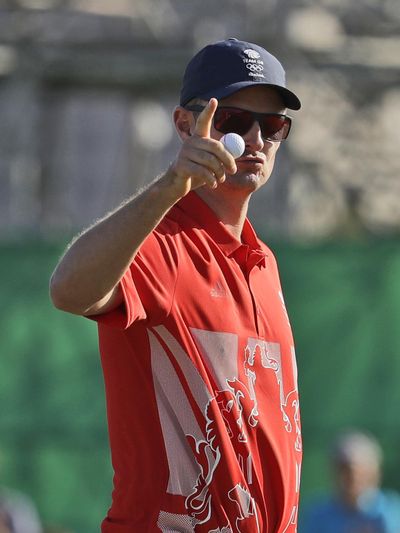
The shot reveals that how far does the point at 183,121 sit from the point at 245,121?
0.23m

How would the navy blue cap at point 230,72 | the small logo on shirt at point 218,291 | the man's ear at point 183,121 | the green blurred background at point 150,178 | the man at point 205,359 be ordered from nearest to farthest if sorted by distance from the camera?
the man at point 205,359, the small logo on shirt at point 218,291, the navy blue cap at point 230,72, the man's ear at point 183,121, the green blurred background at point 150,178

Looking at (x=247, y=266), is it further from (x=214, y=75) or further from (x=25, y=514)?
(x=25, y=514)

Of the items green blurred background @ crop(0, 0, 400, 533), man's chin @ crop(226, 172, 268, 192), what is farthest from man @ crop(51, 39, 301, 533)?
green blurred background @ crop(0, 0, 400, 533)

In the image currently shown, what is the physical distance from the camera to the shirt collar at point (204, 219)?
3756 mm

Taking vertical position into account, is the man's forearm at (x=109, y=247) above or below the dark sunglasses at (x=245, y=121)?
below

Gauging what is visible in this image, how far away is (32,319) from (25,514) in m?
1.23

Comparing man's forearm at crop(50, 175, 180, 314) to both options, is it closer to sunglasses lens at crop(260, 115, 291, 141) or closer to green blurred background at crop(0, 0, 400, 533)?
sunglasses lens at crop(260, 115, 291, 141)

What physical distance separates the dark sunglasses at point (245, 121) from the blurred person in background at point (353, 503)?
4.73 m

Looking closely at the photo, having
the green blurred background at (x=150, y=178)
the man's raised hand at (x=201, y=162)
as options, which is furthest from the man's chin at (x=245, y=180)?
the green blurred background at (x=150, y=178)

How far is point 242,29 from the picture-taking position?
14.2 metres

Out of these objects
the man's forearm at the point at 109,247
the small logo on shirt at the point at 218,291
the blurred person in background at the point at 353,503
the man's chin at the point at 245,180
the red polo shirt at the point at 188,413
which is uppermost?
the man's chin at the point at 245,180

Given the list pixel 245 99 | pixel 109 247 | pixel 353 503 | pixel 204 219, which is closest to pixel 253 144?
pixel 245 99

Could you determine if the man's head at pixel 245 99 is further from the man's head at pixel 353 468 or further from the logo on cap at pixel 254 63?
the man's head at pixel 353 468

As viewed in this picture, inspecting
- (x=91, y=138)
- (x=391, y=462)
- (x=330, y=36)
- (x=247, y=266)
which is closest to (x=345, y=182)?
(x=330, y=36)
